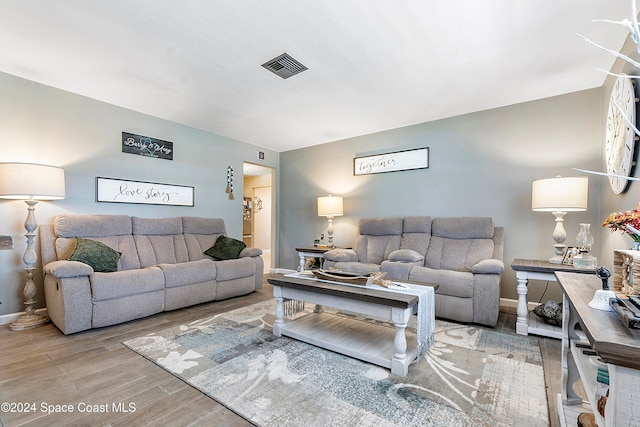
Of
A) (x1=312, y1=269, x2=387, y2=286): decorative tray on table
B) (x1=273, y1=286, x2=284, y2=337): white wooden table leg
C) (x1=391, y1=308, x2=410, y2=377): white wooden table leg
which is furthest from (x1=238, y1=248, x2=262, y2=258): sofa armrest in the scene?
(x1=391, y1=308, x2=410, y2=377): white wooden table leg

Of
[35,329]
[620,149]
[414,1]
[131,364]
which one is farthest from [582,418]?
[35,329]

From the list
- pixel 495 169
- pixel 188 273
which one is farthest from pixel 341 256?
pixel 495 169

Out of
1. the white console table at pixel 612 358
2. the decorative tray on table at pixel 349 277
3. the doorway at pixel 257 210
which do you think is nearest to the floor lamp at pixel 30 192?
the decorative tray on table at pixel 349 277

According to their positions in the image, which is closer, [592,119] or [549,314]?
[549,314]

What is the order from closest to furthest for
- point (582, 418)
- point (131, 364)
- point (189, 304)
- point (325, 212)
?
point (582, 418)
point (131, 364)
point (189, 304)
point (325, 212)

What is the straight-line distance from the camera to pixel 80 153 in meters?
3.29

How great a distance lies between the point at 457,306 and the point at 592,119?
7.78 feet

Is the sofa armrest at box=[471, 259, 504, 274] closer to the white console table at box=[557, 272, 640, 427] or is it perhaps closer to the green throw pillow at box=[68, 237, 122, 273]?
the white console table at box=[557, 272, 640, 427]

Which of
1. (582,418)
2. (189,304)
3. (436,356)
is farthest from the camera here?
(189,304)

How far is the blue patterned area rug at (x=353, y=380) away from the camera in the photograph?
152 centimetres

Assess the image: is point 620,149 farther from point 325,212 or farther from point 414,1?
point 325,212

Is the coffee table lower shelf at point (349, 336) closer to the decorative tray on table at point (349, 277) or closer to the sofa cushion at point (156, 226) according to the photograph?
the decorative tray on table at point (349, 277)

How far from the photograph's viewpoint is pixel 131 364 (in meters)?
2.04

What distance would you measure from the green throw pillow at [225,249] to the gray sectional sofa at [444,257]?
1.25 metres
